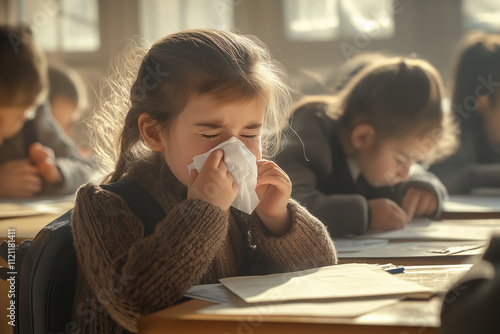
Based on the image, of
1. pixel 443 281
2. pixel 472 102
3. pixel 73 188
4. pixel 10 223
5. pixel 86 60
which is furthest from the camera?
pixel 86 60

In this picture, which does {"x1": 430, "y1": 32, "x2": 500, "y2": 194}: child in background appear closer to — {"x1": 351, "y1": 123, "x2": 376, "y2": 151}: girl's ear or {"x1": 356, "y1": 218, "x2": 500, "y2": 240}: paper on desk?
{"x1": 351, "y1": 123, "x2": 376, "y2": 151}: girl's ear

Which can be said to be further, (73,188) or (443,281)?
(73,188)

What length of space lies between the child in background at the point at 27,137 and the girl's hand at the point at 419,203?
118cm

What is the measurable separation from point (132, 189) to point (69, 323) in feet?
0.74

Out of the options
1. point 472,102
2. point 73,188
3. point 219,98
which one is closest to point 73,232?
point 219,98

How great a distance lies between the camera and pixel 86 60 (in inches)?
169

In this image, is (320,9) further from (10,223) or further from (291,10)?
(10,223)

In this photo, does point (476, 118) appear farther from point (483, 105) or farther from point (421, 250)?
point (421, 250)

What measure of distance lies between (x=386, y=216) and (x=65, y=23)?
137 inches

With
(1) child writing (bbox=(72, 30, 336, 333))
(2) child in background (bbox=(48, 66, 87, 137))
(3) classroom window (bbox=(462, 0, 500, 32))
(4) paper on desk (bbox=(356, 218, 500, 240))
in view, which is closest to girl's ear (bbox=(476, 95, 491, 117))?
(4) paper on desk (bbox=(356, 218, 500, 240))

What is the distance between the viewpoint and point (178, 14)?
4.16 m

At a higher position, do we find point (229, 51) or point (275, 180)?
point (229, 51)

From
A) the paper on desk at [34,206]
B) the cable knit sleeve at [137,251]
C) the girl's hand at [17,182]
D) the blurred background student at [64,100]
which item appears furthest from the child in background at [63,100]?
the cable knit sleeve at [137,251]

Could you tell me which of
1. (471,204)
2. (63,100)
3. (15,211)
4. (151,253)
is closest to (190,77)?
(151,253)
